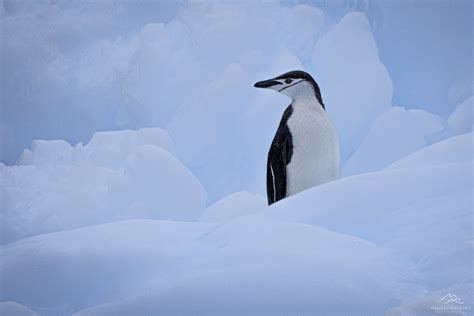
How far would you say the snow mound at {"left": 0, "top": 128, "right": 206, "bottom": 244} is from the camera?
225 centimetres

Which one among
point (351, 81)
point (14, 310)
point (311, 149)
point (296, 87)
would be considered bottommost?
point (14, 310)

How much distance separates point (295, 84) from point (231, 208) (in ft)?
1.76

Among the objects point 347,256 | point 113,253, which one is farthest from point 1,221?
point 347,256

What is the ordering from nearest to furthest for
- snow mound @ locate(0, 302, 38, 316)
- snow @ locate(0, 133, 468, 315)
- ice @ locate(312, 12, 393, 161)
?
1. snow @ locate(0, 133, 468, 315)
2. snow mound @ locate(0, 302, 38, 316)
3. ice @ locate(312, 12, 393, 161)

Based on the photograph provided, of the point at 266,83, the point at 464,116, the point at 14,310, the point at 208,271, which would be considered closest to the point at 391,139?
the point at 464,116

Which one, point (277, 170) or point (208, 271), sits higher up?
point (277, 170)

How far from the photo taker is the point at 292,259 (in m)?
1.93

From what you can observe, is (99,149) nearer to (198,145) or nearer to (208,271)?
(198,145)

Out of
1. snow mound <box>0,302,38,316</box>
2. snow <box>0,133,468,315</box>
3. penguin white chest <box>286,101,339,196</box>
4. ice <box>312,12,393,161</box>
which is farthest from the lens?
ice <box>312,12,393,161</box>

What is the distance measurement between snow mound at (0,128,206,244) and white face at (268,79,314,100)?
19.4 inches

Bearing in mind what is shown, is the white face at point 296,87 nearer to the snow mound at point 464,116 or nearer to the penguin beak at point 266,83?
the penguin beak at point 266,83

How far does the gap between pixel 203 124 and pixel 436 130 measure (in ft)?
3.02

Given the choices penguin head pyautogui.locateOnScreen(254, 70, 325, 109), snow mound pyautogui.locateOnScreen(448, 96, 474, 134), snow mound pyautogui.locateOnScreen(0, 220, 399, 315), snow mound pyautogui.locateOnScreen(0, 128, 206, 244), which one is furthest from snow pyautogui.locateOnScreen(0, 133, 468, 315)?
penguin head pyautogui.locateOnScreen(254, 70, 325, 109)

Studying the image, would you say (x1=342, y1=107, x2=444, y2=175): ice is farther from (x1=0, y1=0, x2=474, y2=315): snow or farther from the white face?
the white face
